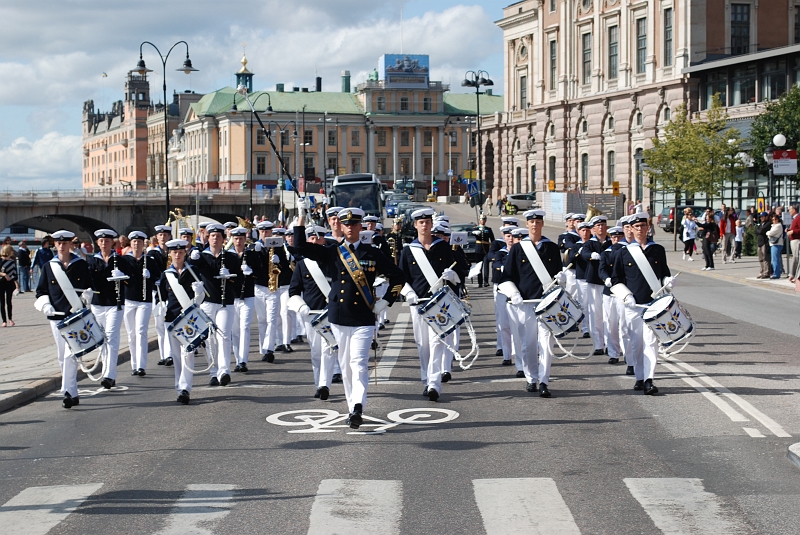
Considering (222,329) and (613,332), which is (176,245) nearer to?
(222,329)

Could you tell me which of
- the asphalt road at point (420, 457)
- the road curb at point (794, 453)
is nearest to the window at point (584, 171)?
the asphalt road at point (420, 457)

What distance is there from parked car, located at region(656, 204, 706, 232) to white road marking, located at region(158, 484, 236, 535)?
4780 centimetres

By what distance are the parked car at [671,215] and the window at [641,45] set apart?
12353mm

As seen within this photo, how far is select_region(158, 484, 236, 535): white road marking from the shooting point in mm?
7406

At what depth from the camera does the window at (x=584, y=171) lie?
78.2 metres

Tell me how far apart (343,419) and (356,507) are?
12.1 ft

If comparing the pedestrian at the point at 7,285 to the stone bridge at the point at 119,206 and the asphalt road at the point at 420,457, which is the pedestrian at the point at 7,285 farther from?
the stone bridge at the point at 119,206

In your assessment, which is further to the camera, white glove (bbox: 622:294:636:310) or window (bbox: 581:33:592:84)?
window (bbox: 581:33:592:84)

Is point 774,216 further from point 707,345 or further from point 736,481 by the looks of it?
point 736,481

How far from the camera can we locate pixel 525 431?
421 inches

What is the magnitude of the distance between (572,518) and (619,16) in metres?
70.3

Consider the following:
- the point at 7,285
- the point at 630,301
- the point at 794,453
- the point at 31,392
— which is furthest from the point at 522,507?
the point at 7,285

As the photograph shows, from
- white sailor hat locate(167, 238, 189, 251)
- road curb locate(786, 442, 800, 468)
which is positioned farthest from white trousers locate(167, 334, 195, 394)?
road curb locate(786, 442, 800, 468)

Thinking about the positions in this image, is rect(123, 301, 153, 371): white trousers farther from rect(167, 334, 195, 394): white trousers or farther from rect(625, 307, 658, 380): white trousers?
rect(625, 307, 658, 380): white trousers
